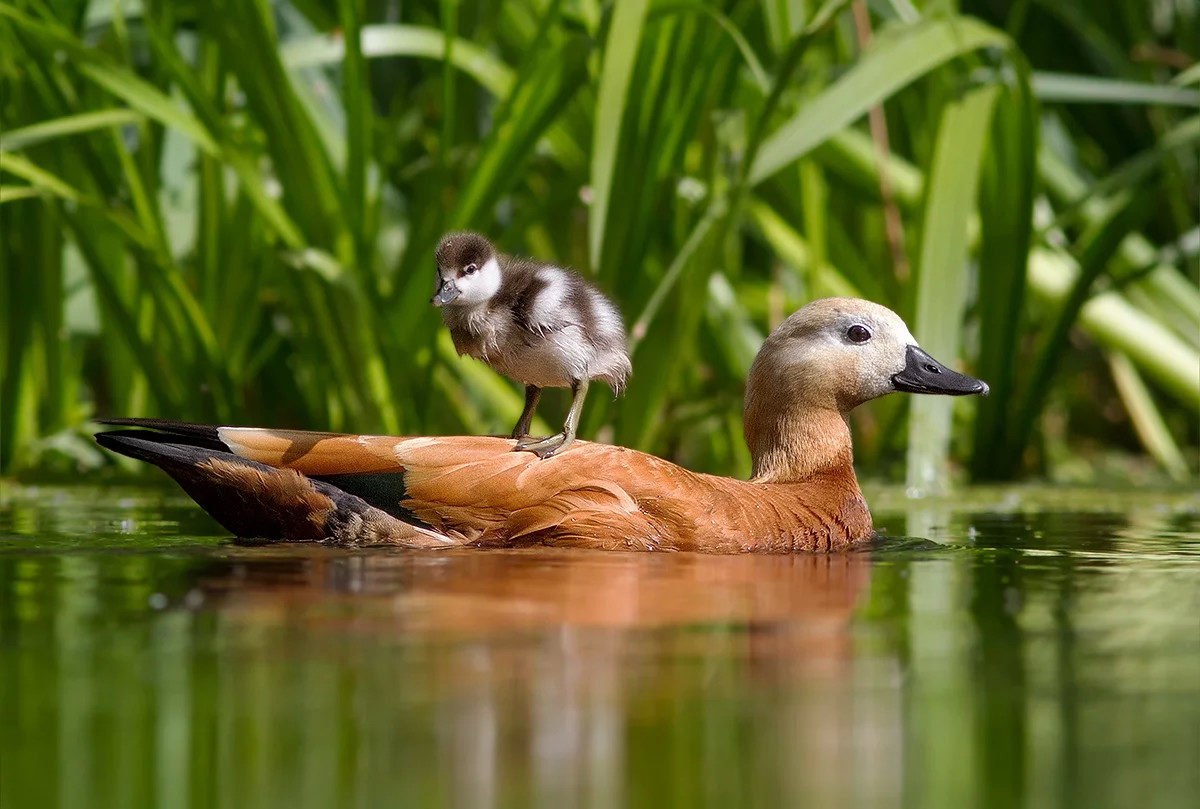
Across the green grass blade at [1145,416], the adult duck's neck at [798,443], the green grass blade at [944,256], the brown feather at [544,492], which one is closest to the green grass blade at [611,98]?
the adult duck's neck at [798,443]

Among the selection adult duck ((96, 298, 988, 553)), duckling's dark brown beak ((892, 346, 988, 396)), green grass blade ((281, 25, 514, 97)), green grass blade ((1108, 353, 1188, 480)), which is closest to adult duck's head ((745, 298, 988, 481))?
duckling's dark brown beak ((892, 346, 988, 396))

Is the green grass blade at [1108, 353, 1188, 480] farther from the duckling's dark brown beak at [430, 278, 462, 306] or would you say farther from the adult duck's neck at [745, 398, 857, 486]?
the duckling's dark brown beak at [430, 278, 462, 306]

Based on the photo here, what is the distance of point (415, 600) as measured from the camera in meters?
2.95

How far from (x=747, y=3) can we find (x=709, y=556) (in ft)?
8.68

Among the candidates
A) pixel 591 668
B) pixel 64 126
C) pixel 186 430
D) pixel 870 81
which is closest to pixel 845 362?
pixel 870 81

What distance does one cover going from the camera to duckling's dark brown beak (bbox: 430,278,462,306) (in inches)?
163

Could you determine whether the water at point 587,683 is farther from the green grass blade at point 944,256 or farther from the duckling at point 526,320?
the green grass blade at point 944,256

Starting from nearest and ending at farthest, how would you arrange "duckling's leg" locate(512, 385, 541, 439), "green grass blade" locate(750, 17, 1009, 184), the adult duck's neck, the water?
the water, "duckling's leg" locate(512, 385, 541, 439), the adult duck's neck, "green grass blade" locate(750, 17, 1009, 184)

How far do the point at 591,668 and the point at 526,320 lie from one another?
2.05m

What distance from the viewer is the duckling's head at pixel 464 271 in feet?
13.8

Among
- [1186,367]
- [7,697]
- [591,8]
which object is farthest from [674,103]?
[7,697]

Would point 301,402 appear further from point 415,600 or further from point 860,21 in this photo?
point 415,600

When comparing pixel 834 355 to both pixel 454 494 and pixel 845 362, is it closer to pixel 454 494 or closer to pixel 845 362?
pixel 845 362

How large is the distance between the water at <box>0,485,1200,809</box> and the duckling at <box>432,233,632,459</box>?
0.81 meters
